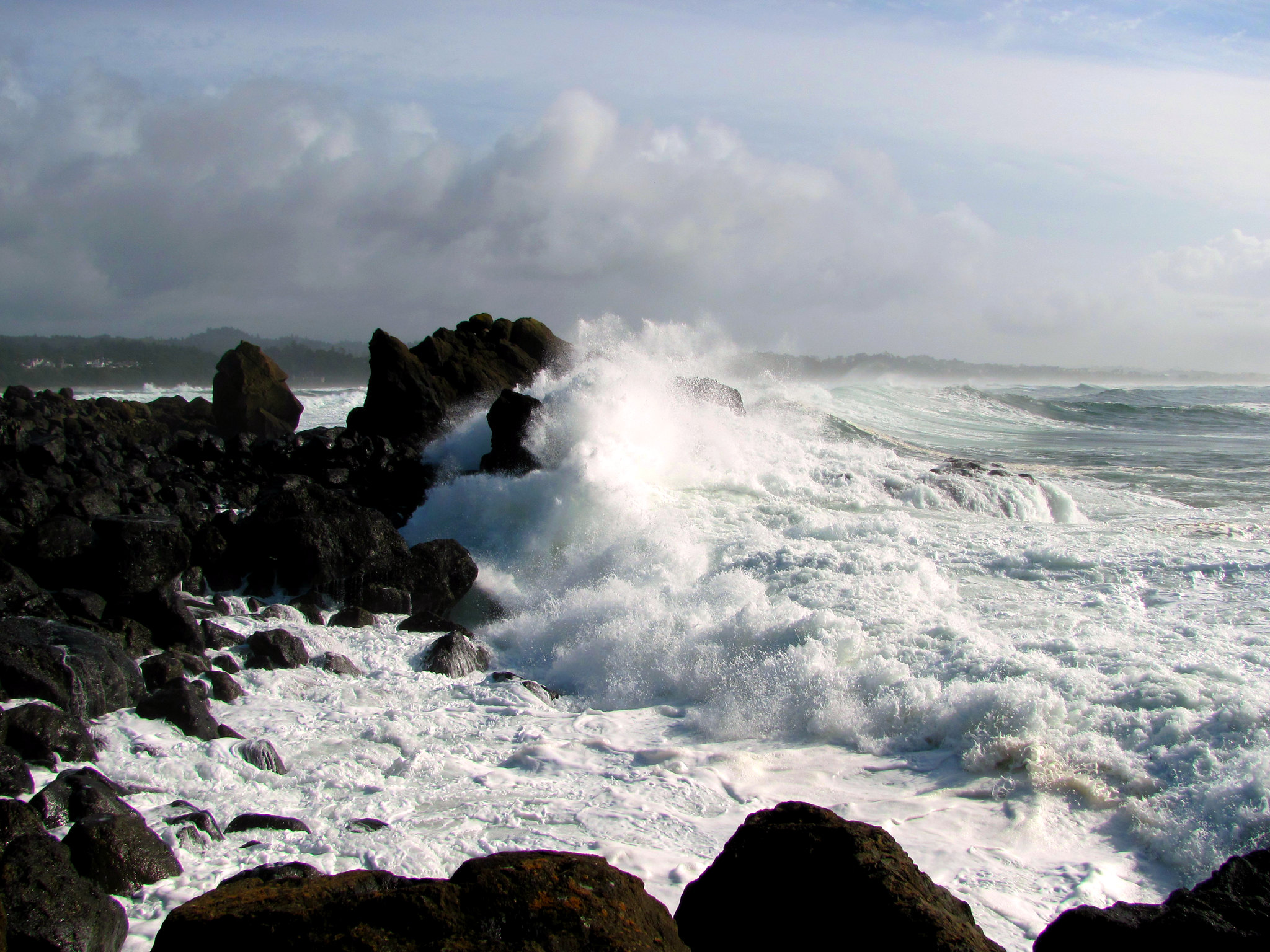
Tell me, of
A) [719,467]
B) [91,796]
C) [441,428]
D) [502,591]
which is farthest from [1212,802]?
[441,428]

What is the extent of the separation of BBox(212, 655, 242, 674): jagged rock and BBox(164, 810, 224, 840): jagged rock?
230cm

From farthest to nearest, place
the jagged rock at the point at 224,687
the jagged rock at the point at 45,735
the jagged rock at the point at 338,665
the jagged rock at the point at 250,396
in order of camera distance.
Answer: the jagged rock at the point at 250,396 < the jagged rock at the point at 338,665 < the jagged rock at the point at 224,687 < the jagged rock at the point at 45,735

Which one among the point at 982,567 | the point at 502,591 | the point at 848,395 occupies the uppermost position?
the point at 848,395

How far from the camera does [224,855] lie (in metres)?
3.78

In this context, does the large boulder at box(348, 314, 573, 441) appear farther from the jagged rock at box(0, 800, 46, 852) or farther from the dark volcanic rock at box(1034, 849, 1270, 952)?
the dark volcanic rock at box(1034, 849, 1270, 952)

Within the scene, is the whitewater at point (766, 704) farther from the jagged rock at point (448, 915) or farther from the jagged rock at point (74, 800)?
the jagged rock at point (448, 915)

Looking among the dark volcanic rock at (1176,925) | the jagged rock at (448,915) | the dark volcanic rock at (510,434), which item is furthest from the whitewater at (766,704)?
the jagged rock at (448,915)

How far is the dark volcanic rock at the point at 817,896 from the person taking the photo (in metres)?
2.33

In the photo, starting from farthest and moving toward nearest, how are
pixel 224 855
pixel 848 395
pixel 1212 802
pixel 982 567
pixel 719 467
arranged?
1. pixel 848 395
2. pixel 719 467
3. pixel 982 567
4. pixel 1212 802
5. pixel 224 855

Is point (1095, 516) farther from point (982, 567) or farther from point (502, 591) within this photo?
point (502, 591)

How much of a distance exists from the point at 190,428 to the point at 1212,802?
20.7 meters

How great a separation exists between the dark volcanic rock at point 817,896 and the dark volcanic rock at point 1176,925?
224 mm

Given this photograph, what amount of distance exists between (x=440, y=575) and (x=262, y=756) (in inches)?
159

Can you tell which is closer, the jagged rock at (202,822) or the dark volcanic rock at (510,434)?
the jagged rock at (202,822)
